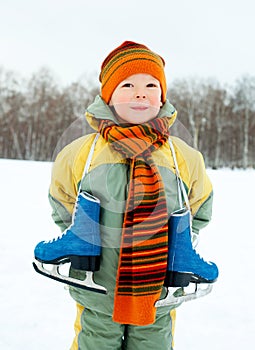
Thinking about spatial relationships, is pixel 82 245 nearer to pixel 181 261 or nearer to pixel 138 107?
pixel 181 261

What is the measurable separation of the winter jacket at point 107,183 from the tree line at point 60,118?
70.2 feet

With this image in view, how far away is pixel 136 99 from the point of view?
1.27m

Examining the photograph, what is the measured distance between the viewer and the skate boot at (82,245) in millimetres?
1172

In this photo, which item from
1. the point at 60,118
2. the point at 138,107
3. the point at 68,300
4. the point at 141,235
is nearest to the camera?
the point at 141,235

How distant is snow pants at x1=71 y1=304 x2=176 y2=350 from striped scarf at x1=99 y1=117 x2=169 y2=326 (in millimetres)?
147

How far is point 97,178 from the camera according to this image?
4.03 feet

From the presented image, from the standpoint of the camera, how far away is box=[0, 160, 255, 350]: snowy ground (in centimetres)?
222

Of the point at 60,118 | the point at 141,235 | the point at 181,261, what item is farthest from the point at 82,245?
the point at 60,118

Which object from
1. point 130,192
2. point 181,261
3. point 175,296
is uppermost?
point 130,192

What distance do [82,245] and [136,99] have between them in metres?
0.54

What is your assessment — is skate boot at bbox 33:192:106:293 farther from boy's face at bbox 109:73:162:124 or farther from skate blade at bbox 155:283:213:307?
boy's face at bbox 109:73:162:124

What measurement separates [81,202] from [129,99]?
40cm

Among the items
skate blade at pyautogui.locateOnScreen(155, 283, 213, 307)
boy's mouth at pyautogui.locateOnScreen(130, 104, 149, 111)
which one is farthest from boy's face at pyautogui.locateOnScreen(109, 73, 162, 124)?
skate blade at pyautogui.locateOnScreen(155, 283, 213, 307)

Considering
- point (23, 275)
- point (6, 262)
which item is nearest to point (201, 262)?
point (23, 275)
